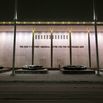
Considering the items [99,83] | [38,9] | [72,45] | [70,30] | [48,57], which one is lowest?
[99,83]

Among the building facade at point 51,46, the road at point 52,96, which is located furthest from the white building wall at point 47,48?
the road at point 52,96

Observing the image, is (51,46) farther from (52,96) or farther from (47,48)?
(52,96)

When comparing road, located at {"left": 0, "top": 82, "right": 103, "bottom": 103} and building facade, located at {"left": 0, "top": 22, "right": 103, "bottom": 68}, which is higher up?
building facade, located at {"left": 0, "top": 22, "right": 103, "bottom": 68}

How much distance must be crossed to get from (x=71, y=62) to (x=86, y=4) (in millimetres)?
8645

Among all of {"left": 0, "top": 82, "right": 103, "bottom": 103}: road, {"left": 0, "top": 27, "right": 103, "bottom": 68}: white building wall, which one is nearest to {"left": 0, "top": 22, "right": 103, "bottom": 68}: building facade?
{"left": 0, "top": 27, "right": 103, "bottom": 68}: white building wall

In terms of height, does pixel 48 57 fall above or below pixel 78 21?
below

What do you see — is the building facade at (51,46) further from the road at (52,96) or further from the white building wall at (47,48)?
the road at (52,96)

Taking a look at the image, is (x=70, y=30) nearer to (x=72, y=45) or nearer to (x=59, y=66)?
(x=72, y=45)

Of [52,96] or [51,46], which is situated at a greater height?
[51,46]

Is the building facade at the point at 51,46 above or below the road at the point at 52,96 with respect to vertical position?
above

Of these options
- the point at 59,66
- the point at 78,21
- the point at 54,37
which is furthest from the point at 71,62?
the point at 78,21

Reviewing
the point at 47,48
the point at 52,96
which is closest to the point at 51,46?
the point at 47,48

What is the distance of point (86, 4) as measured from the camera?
843 inches

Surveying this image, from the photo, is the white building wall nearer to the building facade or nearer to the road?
the building facade
